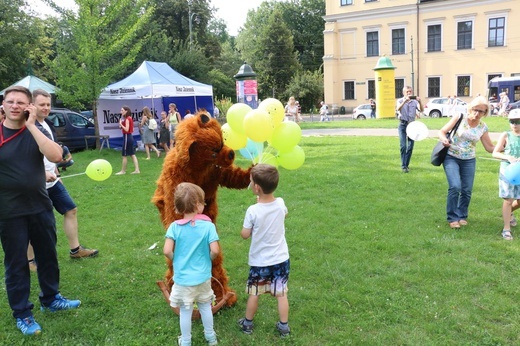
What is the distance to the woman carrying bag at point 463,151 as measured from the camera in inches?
222

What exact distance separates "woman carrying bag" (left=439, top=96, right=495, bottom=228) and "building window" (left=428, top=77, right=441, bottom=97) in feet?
116

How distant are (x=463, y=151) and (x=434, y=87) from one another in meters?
35.9

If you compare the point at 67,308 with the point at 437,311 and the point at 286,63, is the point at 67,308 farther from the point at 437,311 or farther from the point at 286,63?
the point at 286,63

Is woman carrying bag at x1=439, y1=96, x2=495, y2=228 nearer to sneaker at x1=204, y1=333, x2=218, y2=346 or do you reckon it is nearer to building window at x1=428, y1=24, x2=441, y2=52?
sneaker at x1=204, y1=333, x2=218, y2=346

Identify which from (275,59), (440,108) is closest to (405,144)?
(440,108)

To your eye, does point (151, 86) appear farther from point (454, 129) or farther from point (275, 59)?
point (275, 59)

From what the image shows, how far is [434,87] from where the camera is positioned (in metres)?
38.4

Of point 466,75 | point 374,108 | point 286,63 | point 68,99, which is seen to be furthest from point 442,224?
point 286,63

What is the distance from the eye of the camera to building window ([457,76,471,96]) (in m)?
37.2

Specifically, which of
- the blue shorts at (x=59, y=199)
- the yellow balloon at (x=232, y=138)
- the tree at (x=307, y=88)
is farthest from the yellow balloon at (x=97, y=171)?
the tree at (x=307, y=88)

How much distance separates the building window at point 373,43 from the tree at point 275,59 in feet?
33.8

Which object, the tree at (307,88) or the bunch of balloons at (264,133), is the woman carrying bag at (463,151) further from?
the tree at (307,88)

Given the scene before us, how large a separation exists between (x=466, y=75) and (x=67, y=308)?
39831mm

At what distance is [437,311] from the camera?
3.79m
